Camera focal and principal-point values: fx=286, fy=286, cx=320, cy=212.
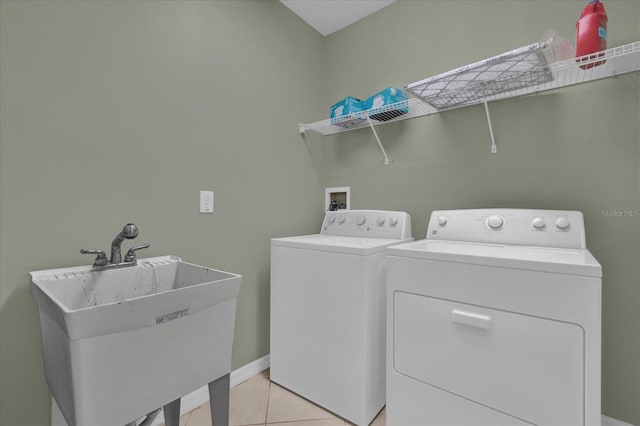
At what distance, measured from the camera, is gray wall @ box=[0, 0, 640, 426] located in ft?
3.50

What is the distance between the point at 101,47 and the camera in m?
1.22

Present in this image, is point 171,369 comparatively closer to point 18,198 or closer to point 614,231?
point 18,198

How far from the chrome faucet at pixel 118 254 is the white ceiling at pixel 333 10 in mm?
1873

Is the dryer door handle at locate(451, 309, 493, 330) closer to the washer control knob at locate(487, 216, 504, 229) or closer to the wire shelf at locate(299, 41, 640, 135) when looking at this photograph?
the washer control knob at locate(487, 216, 504, 229)

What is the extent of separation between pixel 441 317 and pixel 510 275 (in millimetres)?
293

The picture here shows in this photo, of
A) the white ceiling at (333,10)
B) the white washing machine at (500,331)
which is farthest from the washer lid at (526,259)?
the white ceiling at (333,10)

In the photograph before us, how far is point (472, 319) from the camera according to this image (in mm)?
1024

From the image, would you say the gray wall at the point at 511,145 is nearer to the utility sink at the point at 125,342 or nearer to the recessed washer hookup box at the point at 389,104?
the recessed washer hookup box at the point at 389,104

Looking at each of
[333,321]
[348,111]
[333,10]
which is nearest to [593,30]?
[348,111]

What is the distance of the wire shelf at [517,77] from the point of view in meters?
1.16

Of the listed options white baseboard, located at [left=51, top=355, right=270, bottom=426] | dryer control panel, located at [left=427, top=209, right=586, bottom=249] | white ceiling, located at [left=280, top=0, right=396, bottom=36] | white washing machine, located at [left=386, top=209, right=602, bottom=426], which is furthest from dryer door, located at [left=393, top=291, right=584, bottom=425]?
white ceiling, located at [left=280, top=0, right=396, bottom=36]

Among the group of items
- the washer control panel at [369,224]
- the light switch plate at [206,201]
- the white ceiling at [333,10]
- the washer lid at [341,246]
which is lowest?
the washer lid at [341,246]

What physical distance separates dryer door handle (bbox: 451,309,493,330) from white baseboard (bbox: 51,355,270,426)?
118 centimetres

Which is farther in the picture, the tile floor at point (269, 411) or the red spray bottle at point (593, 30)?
the tile floor at point (269, 411)
